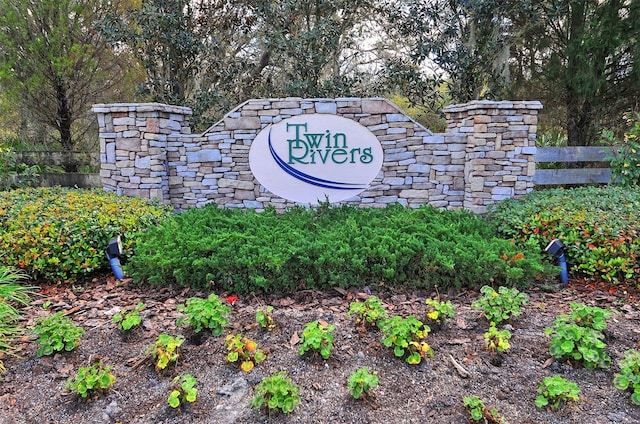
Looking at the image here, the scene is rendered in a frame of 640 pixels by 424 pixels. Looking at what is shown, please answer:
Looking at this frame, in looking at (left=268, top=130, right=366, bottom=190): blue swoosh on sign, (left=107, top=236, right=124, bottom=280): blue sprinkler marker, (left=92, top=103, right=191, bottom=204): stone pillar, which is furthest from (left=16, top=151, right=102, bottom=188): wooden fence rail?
(left=107, top=236, right=124, bottom=280): blue sprinkler marker

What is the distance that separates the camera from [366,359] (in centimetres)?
223

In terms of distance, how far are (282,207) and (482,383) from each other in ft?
11.0

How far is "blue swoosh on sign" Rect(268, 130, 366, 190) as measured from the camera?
4.96m

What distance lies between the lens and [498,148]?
15.4ft

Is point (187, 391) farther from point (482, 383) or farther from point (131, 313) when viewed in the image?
point (482, 383)

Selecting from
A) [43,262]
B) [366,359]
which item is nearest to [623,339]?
[366,359]

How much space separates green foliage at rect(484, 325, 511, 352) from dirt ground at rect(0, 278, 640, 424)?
2.1 inches

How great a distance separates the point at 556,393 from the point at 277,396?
1157 mm

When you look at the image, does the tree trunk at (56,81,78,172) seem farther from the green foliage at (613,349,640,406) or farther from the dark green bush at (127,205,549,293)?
the green foliage at (613,349,640,406)

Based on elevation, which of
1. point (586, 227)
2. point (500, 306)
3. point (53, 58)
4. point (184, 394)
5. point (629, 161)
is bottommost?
point (184, 394)

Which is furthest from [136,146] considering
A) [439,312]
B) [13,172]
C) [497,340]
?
[497,340]

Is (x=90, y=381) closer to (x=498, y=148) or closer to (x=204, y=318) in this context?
(x=204, y=318)

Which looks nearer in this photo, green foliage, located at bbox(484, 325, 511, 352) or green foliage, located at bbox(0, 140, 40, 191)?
green foliage, located at bbox(484, 325, 511, 352)

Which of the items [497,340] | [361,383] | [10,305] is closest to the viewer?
[361,383]
